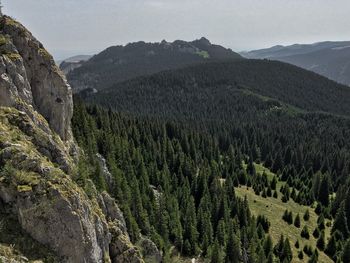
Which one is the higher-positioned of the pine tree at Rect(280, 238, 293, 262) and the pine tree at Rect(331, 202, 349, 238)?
the pine tree at Rect(280, 238, 293, 262)

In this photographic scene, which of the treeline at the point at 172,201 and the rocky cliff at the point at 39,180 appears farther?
the treeline at the point at 172,201

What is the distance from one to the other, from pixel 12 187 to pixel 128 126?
109 meters

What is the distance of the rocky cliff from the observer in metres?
34.8

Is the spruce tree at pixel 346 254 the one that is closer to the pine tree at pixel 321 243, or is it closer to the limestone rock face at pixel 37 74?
the pine tree at pixel 321 243

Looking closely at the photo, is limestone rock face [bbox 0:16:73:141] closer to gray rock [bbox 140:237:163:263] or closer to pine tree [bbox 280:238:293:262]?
gray rock [bbox 140:237:163:263]

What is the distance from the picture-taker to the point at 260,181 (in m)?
145

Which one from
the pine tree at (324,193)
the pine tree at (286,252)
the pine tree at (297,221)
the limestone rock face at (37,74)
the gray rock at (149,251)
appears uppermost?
the limestone rock face at (37,74)

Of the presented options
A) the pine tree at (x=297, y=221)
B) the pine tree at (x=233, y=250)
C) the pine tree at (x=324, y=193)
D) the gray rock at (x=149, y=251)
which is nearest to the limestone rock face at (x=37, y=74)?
the gray rock at (x=149, y=251)

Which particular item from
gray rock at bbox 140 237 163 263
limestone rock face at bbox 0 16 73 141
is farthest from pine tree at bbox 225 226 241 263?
limestone rock face at bbox 0 16 73 141

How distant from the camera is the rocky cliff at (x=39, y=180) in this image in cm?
3484

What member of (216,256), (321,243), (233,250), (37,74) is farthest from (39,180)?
(321,243)

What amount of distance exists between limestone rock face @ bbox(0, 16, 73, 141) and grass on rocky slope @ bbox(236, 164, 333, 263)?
72183 mm

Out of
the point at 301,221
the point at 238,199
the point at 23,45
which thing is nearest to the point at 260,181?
the point at 301,221

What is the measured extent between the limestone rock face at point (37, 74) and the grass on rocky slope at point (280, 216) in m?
72.2
